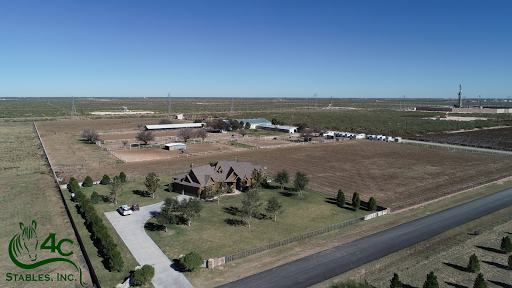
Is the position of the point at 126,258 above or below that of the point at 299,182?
below

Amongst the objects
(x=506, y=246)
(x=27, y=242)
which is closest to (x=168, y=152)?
(x=27, y=242)

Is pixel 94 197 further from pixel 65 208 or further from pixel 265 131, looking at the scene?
pixel 265 131

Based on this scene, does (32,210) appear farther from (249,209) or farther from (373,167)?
(373,167)

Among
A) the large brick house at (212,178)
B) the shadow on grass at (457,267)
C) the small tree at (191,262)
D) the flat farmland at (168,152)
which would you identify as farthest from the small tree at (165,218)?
the flat farmland at (168,152)

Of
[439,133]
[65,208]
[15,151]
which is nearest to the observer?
[65,208]

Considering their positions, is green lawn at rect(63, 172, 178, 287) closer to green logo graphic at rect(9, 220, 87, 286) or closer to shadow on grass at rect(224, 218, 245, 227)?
green logo graphic at rect(9, 220, 87, 286)

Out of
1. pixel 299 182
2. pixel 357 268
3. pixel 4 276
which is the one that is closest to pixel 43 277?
pixel 4 276
